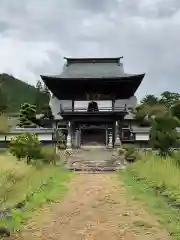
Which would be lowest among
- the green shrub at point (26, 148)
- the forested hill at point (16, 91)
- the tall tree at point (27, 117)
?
the green shrub at point (26, 148)

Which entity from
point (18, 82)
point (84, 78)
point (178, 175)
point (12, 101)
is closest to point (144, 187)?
point (178, 175)

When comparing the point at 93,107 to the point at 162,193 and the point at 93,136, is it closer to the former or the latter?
the point at 93,136

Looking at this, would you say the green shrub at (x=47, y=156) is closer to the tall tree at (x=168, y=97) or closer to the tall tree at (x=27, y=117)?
the tall tree at (x=27, y=117)

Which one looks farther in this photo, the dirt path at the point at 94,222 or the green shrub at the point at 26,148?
the green shrub at the point at 26,148

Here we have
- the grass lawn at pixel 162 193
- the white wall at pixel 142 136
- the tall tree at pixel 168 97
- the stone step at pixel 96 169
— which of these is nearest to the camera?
the grass lawn at pixel 162 193

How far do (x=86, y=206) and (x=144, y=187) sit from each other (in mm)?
4832

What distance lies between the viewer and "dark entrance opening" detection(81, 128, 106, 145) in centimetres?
3988

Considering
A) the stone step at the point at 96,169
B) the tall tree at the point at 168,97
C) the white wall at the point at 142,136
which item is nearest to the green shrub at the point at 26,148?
the stone step at the point at 96,169

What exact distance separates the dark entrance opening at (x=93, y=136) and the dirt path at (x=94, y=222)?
92.5ft

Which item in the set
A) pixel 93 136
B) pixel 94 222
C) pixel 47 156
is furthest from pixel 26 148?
pixel 93 136

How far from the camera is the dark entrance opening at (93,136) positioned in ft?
131

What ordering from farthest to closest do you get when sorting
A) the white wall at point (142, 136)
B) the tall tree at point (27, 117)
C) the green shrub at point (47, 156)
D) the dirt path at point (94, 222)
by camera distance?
the tall tree at point (27, 117), the white wall at point (142, 136), the green shrub at point (47, 156), the dirt path at point (94, 222)

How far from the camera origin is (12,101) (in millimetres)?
114125

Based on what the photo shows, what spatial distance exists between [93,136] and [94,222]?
1271 inches
